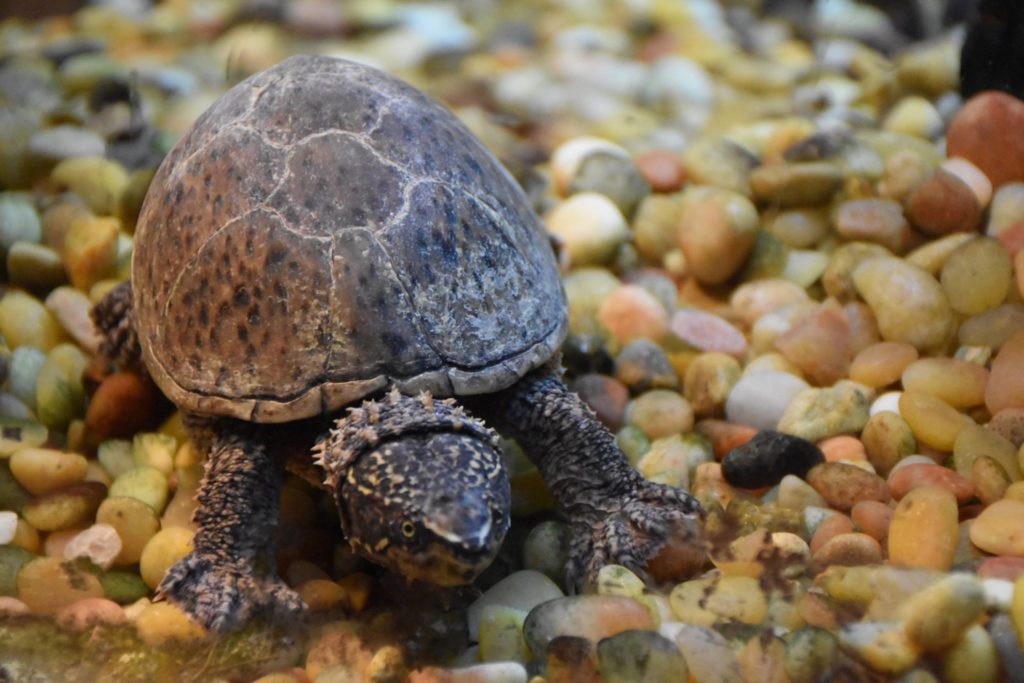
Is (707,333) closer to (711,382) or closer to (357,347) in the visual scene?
(711,382)

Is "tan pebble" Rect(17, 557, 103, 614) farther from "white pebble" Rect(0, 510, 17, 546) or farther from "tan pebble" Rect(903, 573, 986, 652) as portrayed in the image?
"tan pebble" Rect(903, 573, 986, 652)

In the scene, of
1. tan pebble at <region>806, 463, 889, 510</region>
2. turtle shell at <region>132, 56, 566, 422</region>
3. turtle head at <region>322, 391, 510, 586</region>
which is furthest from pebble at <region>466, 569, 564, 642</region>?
tan pebble at <region>806, 463, 889, 510</region>

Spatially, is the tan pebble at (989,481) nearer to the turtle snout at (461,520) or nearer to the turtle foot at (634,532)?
the turtle foot at (634,532)

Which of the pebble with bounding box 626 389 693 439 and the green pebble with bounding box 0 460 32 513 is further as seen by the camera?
the pebble with bounding box 626 389 693 439

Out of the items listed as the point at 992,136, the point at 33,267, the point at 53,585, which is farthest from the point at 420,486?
the point at 992,136

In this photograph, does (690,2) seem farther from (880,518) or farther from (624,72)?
(880,518)
